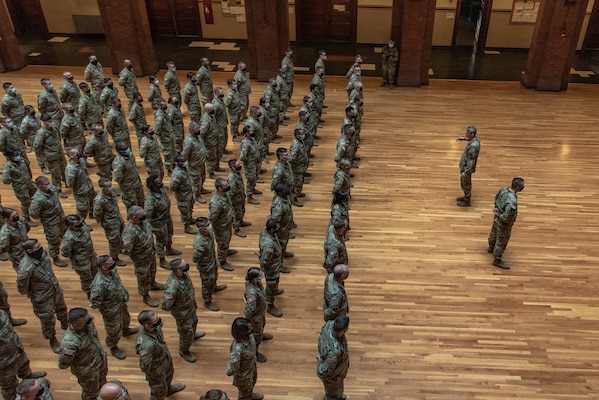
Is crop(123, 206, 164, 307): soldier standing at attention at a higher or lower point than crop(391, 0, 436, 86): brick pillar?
lower

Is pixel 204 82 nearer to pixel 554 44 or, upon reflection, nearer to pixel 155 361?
pixel 155 361

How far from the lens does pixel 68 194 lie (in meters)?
9.02

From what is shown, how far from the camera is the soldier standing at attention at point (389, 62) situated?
13500 millimetres

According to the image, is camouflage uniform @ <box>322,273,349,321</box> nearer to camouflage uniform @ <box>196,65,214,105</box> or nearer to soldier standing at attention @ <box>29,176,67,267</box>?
soldier standing at attention @ <box>29,176,67,267</box>

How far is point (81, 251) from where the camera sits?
6.24 m

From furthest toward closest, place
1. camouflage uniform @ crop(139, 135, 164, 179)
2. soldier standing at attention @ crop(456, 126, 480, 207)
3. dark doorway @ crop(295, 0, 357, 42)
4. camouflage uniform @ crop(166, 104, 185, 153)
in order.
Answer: dark doorway @ crop(295, 0, 357, 42)
camouflage uniform @ crop(166, 104, 185, 153)
camouflage uniform @ crop(139, 135, 164, 179)
soldier standing at attention @ crop(456, 126, 480, 207)

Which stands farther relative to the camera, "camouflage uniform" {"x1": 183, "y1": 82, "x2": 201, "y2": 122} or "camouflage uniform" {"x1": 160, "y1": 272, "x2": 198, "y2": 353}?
"camouflage uniform" {"x1": 183, "y1": 82, "x2": 201, "y2": 122}

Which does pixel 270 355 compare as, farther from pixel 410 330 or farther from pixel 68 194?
pixel 68 194

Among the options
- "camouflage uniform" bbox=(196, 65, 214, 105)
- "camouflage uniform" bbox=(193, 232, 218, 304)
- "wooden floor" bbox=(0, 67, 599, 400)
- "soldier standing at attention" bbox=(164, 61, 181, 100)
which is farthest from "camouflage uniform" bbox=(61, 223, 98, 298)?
"camouflage uniform" bbox=(196, 65, 214, 105)

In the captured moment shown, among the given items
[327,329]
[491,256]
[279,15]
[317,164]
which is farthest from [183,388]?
[279,15]

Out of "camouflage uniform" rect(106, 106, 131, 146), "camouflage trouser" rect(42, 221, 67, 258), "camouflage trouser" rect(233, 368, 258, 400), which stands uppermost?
"camouflage uniform" rect(106, 106, 131, 146)

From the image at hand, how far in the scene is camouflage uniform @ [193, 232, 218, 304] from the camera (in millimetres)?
6102

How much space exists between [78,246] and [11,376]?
1.65m

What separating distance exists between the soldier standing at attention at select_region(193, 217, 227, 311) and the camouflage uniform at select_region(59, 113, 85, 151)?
13.8ft
